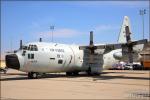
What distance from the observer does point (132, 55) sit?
30016mm

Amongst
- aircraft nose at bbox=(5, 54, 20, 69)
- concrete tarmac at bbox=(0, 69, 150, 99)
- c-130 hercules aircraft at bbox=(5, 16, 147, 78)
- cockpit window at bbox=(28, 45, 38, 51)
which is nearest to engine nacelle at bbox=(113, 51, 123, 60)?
c-130 hercules aircraft at bbox=(5, 16, 147, 78)

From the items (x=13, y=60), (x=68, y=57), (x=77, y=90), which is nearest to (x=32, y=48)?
(x=13, y=60)

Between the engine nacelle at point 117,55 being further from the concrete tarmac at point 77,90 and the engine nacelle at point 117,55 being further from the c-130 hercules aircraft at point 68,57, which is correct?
the concrete tarmac at point 77,90

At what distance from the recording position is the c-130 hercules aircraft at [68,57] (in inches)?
1045

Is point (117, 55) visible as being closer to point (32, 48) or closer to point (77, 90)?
point (32, 48)

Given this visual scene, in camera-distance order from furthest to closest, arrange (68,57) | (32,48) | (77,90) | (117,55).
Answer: (117,55) → (68,57) → (32,48) → (77,90)

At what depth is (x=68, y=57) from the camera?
100 ft

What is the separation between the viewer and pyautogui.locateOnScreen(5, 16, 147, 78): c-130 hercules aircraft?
87.0 ft

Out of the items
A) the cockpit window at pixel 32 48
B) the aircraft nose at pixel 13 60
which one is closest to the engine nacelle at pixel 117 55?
the cockpit window at pixel 32 48

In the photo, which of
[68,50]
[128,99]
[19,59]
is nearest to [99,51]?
[68,50]

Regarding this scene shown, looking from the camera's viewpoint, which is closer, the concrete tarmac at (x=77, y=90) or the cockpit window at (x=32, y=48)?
the concrete tarmac at (x=77, y=90)

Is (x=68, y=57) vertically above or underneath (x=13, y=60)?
above

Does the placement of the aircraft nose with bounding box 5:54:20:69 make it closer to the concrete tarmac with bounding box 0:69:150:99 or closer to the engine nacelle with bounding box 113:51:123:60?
the concrete tarmac with bounding box 0:69:150:99

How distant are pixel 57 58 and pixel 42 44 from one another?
2251mm
